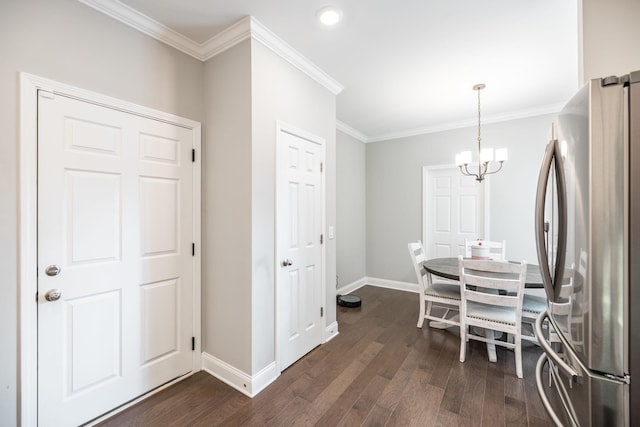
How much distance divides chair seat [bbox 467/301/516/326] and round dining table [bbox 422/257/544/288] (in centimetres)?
27

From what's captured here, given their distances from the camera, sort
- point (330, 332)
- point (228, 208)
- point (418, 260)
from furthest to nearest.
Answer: point (418, 260) < point (330, 332) < point (228, 208)

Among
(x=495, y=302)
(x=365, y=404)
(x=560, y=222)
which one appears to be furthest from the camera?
(x=495, y=302)

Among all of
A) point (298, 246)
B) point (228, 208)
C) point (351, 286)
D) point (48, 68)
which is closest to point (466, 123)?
point (351, 286)

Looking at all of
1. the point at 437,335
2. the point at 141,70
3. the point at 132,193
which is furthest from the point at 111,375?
the point at 437,335

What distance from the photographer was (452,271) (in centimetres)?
279

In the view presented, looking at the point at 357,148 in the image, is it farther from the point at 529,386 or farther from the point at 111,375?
the point at 111,375

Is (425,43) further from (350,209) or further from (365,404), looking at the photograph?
(365,404)

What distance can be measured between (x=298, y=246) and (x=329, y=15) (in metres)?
1.81

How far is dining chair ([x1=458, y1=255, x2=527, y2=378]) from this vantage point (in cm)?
221

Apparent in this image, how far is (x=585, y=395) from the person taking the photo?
85 cm

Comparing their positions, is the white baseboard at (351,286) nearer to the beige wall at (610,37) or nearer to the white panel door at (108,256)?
the white panel door at (108,256)

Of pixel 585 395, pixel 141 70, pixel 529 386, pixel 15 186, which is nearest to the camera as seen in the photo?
pixel 585 395

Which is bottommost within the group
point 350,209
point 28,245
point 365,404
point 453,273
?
point 365,404

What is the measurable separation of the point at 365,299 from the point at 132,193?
3346 millimetres
